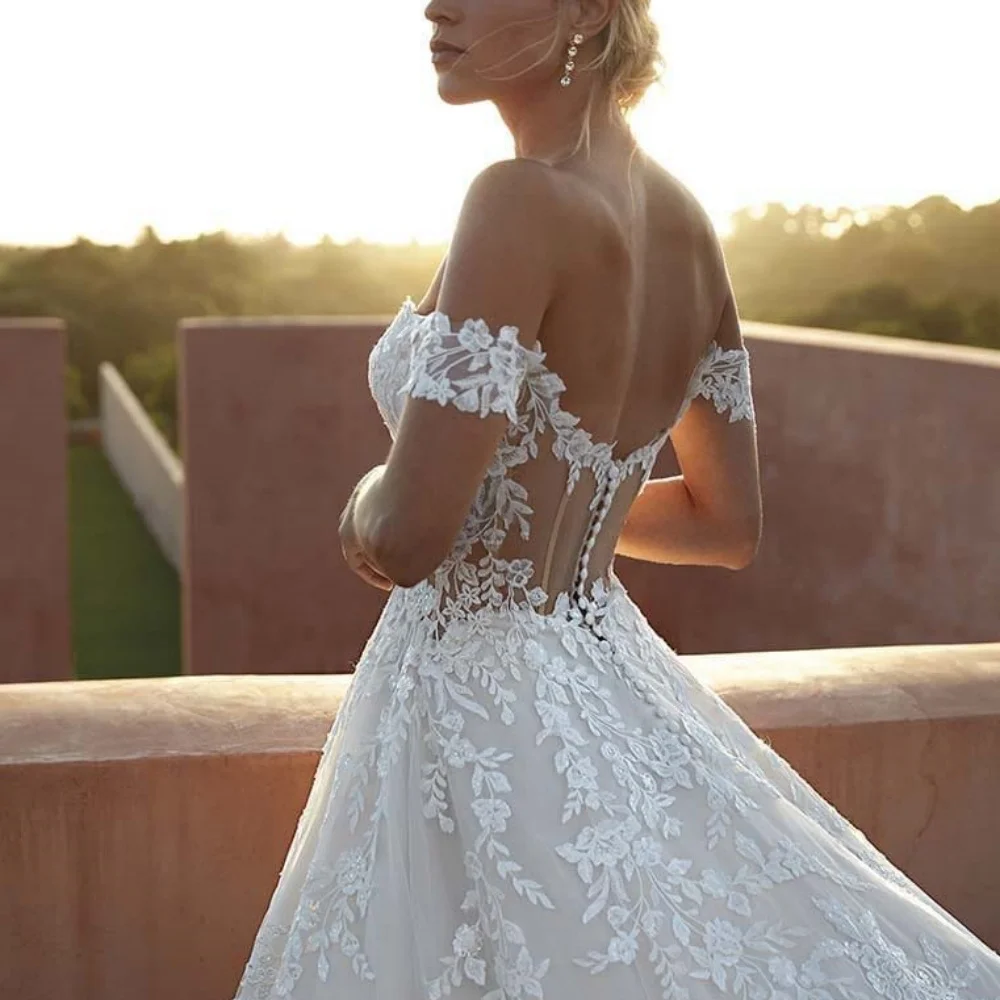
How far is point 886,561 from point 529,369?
17.7 ft

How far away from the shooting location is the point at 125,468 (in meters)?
17.2

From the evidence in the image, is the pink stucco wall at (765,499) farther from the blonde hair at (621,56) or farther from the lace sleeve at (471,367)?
the lace sleeve at (471,367)

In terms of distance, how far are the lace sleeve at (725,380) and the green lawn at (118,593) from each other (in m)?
9.77

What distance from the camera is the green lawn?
11648 millimetres

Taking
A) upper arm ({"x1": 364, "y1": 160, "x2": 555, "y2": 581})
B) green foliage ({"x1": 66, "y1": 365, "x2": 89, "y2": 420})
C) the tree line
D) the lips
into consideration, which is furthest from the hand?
green foliage ({"x1": 66, "y1": 365, "x2": 89, "y2": 420})

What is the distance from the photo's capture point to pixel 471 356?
3.68ft

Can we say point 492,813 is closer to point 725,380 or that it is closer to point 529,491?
point 529,491

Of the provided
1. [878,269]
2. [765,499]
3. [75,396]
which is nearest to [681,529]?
[765,499]

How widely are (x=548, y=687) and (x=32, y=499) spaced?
23.9 ft

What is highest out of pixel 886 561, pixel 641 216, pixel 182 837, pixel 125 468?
pixel 641 216

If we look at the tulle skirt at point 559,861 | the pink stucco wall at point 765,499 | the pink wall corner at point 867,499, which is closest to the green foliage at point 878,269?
the pink stucco wall at point 765,499

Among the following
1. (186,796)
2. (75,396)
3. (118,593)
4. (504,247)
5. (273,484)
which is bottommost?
(118,593)

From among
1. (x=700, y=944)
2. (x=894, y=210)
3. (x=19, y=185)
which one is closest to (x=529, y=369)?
(x=700, y=944)

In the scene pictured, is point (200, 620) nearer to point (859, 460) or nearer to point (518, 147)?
point (859, 460)
